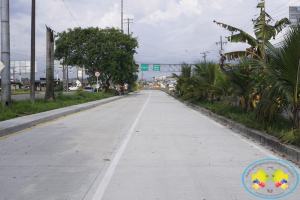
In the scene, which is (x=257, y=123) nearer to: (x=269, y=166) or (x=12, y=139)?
(x=269, y=166)

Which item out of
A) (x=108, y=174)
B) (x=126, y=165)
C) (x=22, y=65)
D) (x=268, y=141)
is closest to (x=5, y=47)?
(x=126, y=165)

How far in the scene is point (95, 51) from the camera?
44906 millimetres

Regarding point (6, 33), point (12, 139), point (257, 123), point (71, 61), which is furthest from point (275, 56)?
point (71, 61)

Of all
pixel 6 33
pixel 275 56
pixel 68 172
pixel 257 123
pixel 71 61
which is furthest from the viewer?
pixel 71 61

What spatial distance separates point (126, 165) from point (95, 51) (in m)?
39.3

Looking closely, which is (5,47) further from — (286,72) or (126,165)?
(286,72)

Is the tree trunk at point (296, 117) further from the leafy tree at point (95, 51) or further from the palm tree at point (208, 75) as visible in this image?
the leafy tree at point (95, 51)

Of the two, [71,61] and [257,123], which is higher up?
→ [71,61]

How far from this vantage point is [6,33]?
667 inches

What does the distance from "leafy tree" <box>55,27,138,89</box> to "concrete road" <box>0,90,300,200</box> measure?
34332 millimetres

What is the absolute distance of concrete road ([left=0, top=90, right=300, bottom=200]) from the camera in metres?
5.39

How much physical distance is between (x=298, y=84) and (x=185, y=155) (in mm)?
3500

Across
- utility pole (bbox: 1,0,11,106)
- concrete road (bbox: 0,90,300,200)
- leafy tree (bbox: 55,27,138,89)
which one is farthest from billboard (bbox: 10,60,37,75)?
concrete road (bbox: 0,90,300,200)

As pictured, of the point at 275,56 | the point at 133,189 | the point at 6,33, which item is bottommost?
the point at 133,189
